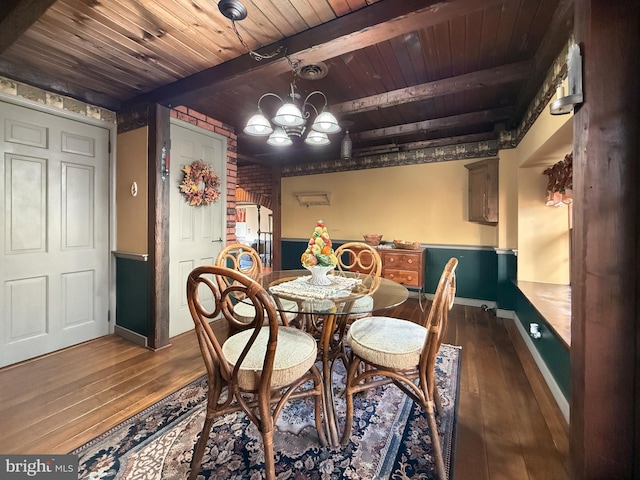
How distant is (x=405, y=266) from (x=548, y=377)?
6.56ft

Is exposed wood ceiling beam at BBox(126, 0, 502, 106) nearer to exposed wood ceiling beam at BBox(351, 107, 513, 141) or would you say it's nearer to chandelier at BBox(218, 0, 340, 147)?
chandelier at BBox(218, 0, 340, 147)

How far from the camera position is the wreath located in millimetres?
2877

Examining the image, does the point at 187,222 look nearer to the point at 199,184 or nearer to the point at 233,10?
the point at 199,184

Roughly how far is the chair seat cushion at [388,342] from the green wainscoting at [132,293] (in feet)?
7.07

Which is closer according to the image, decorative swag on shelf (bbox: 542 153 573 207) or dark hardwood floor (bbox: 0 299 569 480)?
dark hardwood floor (bbox: 0 299 569 480)

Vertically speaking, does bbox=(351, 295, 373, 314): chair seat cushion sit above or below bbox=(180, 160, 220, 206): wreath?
below

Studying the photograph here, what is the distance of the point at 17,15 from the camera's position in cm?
169

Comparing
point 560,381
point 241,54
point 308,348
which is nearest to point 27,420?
point 308,348

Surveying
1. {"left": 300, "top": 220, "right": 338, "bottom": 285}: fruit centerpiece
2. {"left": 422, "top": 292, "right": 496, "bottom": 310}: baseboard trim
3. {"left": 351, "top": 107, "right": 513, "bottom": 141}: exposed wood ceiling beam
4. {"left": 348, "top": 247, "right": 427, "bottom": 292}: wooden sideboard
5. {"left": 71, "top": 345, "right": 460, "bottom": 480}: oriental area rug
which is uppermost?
{"left": 351, "top": 107, "right": 513, "bottom": 141}: exposed wood ceiling beam

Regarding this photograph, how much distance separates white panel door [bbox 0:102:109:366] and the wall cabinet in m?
4.33

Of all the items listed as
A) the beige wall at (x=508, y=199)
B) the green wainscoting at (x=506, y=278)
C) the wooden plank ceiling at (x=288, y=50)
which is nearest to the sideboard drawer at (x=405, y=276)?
the green wainscoting at (x=506, y=278)

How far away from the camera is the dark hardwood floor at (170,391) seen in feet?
4.63

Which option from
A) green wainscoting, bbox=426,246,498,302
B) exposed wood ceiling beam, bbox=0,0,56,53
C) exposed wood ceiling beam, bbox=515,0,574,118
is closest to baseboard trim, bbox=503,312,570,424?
green wainscoting, bbox=426,246,498,302

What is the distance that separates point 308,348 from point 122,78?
2.67 m
